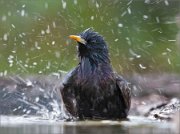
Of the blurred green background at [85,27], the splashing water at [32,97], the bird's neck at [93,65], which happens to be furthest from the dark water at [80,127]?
the blurred green background at [85,27]

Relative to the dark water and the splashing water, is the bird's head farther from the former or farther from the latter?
the dark water

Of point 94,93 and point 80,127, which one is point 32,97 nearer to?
point 94,93

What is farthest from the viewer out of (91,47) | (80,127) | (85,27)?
(85,27)

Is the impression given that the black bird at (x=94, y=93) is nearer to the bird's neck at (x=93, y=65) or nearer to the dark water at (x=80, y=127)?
the bird's neck at (x=93, y=65)

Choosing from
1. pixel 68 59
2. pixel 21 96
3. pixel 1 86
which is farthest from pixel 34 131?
pixel 68 59

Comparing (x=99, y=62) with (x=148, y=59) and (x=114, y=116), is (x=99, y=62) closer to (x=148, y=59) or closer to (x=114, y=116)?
(x=114, y=116)

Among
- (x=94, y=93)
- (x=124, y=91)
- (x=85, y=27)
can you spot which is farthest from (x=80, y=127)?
(x=85, y=27)
